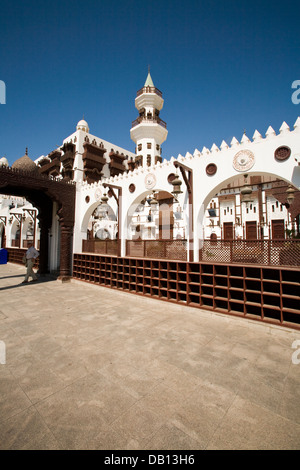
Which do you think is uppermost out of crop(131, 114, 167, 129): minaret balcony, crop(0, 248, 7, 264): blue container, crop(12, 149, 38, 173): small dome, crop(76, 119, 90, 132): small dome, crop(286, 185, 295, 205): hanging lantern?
crop(131, 114, 167, 129): minaret balcony

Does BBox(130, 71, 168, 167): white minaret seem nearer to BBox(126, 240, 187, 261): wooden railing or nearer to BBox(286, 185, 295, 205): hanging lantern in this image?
BBox(126, 240, 187, 261): wooden railing

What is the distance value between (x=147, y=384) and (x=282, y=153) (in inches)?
230

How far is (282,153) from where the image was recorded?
5.20 m

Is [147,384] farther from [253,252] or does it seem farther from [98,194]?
[98,194]

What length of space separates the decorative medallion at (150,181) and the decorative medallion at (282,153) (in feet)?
13.1

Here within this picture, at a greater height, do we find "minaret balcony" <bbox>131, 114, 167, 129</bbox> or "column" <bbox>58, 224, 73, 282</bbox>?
"minaret balcony" <bbox>131, 114, 167, 129</bbox>

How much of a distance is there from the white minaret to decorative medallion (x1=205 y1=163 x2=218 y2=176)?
15.9 metres

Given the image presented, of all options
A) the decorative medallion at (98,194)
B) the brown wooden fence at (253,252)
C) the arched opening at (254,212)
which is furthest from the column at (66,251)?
the arched opening at (254,212)

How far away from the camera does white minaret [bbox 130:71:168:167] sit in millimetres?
21781

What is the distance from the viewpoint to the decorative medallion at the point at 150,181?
7.86 m

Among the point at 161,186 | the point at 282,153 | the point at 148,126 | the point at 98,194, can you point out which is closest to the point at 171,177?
the point at 161,186

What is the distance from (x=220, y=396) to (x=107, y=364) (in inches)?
71.8

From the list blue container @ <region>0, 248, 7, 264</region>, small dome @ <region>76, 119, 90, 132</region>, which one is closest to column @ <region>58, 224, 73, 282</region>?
blue container @ <region>0, 248, 7, 264</region>
